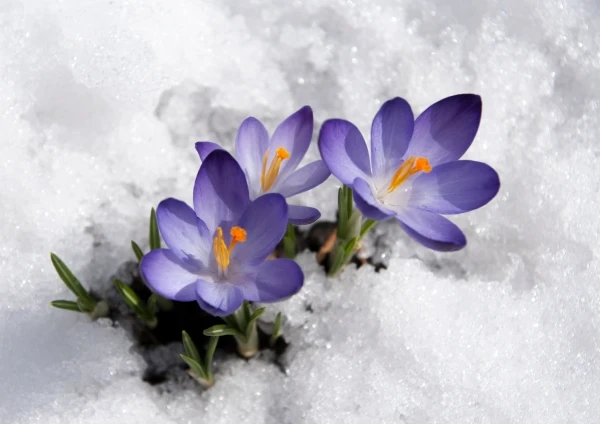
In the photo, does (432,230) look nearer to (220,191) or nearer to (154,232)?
(220,191)

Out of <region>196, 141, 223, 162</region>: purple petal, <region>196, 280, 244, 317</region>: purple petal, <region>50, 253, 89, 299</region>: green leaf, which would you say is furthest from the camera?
<region>50, 253, 89, 299</region>: green leaf

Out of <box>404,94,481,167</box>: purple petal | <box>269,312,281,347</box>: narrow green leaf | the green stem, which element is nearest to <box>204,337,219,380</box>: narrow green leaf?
the green stem

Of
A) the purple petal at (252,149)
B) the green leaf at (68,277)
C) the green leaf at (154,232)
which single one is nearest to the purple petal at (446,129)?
the purple petal at (252,149)

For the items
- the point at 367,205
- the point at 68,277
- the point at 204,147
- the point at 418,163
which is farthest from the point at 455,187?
the point at 68,277

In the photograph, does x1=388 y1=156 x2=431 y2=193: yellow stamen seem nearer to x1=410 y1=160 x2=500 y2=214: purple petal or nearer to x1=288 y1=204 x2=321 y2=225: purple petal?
x1=410 y1=160 x2=500 y2=214: purple petal

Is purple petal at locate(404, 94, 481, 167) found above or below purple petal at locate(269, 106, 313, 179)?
above

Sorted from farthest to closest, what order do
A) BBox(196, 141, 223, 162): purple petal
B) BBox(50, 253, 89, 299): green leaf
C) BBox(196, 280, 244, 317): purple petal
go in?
BBox(50, 253, 89, 299): green leaf → BBox(196, 141, 223, 162): purple petal → BBox(196, 280, 244, 317): purple petal

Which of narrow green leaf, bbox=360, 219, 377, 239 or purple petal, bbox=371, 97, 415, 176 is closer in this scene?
purple petal, bbox=371, 97, 415, 176

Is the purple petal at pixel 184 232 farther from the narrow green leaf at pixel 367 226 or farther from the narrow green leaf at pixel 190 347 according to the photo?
the narrow green leaf at pixel 367 226
